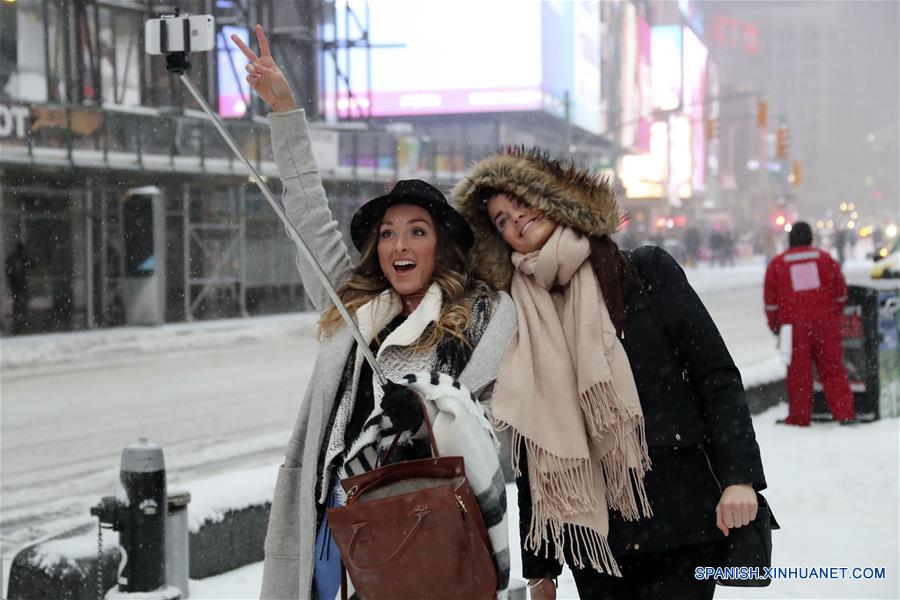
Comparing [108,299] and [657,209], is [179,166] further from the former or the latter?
[657,209]

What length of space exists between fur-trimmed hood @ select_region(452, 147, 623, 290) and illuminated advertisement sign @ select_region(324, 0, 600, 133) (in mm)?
47325

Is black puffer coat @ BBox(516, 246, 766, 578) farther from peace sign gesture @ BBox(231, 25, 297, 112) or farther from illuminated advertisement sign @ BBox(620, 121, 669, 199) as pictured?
illuminated advertisement sign @ BBox(620, 121, 669, 199)

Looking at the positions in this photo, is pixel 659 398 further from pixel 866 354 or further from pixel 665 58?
pixel 665 58

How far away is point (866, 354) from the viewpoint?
986 cm

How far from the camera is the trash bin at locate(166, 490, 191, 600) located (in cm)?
488

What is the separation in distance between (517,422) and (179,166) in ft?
72.1

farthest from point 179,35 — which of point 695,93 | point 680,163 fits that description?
point 695,93

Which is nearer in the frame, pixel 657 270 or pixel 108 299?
pixel 657 270

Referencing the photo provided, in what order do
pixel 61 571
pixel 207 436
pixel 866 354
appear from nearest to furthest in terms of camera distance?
pixel 61 571 → pixel 866 354 → pixel 207 436

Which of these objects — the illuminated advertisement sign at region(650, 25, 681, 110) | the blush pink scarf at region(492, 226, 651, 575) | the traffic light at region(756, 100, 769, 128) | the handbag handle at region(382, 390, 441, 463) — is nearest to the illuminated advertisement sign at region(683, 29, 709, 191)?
the illuminated advertisement sign at region(650, 25, 681, 110)

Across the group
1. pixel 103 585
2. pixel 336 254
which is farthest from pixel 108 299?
pixel 336 254

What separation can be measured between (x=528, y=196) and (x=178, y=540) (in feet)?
8.96

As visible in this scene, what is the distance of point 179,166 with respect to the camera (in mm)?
23750

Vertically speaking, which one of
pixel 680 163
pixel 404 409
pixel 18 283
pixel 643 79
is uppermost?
pixel 643 79
